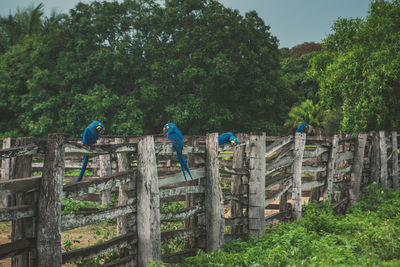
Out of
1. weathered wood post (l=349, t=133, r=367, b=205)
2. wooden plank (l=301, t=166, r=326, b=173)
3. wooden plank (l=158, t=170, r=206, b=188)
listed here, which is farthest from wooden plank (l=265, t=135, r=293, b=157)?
weathered wood post (l=349, t=133, r=367, b=205)

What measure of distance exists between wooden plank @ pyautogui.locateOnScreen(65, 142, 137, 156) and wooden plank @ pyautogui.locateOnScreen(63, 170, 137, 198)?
25 cm

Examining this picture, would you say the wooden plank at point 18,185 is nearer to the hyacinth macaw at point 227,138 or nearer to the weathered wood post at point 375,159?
the hyacinth macaw at point 227,138

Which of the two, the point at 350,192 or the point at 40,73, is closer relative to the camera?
the point at 350,192

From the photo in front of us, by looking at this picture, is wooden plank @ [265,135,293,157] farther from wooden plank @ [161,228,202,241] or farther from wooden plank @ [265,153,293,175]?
wooden plank @ [161,228,202,241]

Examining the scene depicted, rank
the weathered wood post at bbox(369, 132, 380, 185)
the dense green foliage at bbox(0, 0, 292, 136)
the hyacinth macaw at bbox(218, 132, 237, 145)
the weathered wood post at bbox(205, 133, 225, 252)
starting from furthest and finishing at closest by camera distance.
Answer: the dense green foliage at bbox(0, 0, 292, 136) < the weathered wood post at bbox(369, 132, 380, 185) < the hyacinth macaw at bbox(218, 132, 237, 145) < the weathered wood post at bbox(205, 133, 225, 252)

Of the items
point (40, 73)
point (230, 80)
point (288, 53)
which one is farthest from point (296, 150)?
point (288, 53)

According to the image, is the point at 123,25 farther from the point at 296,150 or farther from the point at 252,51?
the point at 296,150

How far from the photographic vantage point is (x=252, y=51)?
20.8 m

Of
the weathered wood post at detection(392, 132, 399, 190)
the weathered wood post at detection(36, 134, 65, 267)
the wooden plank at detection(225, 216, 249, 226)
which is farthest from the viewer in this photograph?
the weathered wood post at detection(392, 132, 399, 190)

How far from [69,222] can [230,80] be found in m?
17.1

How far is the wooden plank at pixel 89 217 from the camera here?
3.13m

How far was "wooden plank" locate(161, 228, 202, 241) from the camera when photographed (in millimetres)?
4302

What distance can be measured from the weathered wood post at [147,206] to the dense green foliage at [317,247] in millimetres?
486

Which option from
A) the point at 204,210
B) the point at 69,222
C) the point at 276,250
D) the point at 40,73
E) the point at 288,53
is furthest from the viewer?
the point at 288,53
